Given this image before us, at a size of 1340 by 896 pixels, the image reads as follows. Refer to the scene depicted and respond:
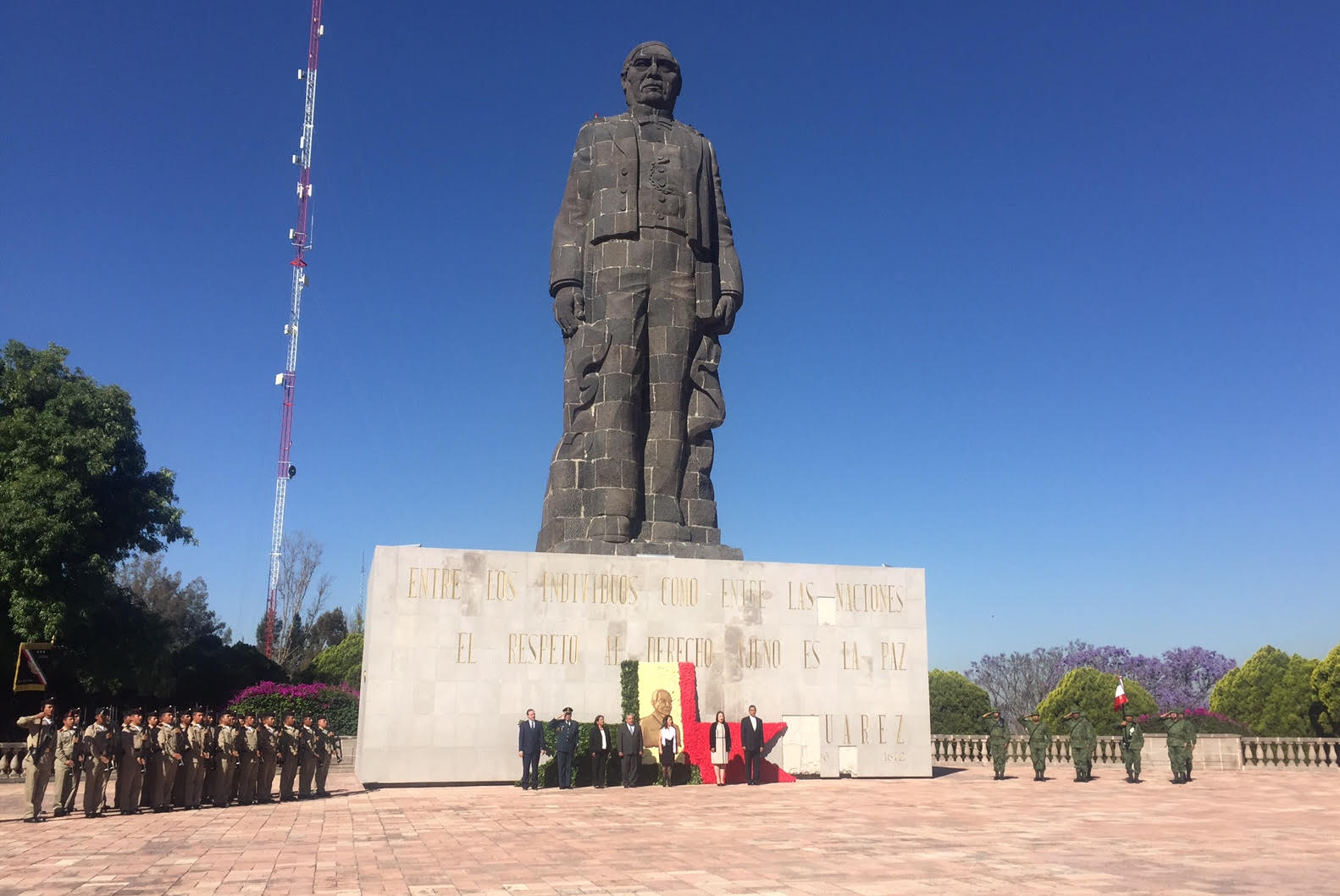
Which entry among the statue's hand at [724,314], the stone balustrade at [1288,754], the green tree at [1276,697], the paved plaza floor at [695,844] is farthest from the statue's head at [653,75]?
the green tree at [1276,697]

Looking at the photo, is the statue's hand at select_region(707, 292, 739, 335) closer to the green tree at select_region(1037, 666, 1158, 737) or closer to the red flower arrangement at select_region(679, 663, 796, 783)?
the red flower arrangement at select_region(679, 663, 796, 783)

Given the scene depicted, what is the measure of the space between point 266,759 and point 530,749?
13.4 feet

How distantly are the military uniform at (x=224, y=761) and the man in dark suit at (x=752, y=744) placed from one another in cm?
826

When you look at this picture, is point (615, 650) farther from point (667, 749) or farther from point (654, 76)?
point (654, 76)

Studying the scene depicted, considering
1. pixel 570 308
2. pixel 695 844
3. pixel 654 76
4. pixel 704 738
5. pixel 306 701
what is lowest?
pixel 695 844

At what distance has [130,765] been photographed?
1455 cm

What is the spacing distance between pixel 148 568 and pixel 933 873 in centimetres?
6467

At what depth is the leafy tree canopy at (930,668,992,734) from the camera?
3872 centimetres

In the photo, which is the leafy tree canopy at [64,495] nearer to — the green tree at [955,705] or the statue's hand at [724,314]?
the statue's hand at [724,314]

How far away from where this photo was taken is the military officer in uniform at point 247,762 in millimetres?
15766

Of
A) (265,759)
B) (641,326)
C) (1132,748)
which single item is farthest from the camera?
(641,326)

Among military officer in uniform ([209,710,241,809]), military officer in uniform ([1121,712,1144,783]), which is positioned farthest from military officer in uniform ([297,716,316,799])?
military officer in uniform ([1121,712,1144,783])

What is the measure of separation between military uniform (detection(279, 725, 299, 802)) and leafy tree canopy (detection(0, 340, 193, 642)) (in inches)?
446

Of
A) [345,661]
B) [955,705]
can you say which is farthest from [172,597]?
[955,705]
